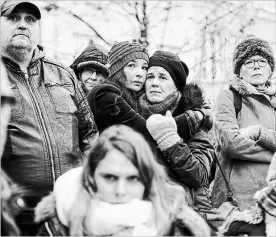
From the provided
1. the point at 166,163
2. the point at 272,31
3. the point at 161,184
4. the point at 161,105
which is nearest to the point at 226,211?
the point at 166,163

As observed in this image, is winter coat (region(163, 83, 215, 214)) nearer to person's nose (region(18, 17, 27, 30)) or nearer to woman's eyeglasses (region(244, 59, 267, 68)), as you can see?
woman's eyeglasses (region(244, 59, 267, 68))

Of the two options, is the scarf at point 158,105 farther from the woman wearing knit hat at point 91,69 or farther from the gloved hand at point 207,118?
the woman wearing knit hat at point 91,69

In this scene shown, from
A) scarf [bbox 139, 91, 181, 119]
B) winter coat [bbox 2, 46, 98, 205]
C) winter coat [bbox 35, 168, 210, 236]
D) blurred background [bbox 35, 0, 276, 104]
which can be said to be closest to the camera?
winter coat [bbox 35, 168, 210, 236]

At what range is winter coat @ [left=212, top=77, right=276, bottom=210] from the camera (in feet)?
16.7

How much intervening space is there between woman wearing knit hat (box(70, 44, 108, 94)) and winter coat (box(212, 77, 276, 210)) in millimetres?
926

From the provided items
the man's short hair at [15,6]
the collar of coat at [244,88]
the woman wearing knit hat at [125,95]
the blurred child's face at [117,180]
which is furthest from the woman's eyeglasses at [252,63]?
the blurred child's face at [117,180]

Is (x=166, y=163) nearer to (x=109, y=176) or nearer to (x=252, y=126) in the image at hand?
(x=252, y=126)

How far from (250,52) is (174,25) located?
16.3 feet

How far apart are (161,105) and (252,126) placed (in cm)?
67

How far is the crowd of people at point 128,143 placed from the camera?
349 centimetres

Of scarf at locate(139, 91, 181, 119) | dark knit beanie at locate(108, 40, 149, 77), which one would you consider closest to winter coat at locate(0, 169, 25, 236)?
scarf at locate(139, 91, 181, 119)

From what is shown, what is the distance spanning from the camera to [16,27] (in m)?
4.51

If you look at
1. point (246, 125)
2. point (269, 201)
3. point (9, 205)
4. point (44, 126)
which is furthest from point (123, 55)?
point (269, 201)

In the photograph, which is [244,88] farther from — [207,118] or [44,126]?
[44,126]
